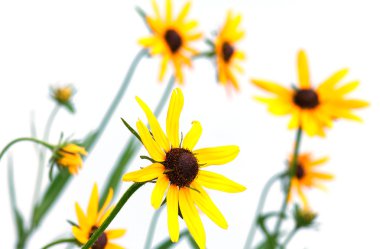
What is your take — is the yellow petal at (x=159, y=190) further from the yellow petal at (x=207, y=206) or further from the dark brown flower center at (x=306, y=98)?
the dark brown flower center at (x=306, y=98)

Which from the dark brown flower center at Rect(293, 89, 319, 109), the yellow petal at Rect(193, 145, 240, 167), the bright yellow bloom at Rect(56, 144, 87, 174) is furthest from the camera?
the dark brown flower center at Rect(293, 89, 319, 109)

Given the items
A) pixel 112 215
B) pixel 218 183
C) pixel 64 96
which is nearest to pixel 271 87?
pixel 64 96

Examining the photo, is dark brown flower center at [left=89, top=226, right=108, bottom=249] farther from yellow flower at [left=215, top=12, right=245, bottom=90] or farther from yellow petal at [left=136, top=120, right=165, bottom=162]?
yellow flower at [left=215, top=12, right=245, bottom=90]

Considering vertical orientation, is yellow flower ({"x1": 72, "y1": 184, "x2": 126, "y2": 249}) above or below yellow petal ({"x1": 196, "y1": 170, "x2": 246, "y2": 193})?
below

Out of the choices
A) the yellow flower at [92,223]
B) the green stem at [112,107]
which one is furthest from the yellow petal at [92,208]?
the green stem at [112,107]

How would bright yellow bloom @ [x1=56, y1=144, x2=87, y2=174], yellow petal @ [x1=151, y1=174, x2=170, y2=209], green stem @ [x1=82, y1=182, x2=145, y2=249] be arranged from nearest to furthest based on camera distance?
green stem @ [x1=82, y1=182, x2=145, y2=249], yellow petal @ [x1=151, y1=174, x2=170, y2=209], bright yellow bloom @ [x1=56, y1=144, x2=87, y2=174]

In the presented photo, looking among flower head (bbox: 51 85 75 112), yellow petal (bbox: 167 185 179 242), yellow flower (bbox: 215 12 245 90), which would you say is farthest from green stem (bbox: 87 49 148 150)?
yellow petal (bbox: 167 185 179 242)
